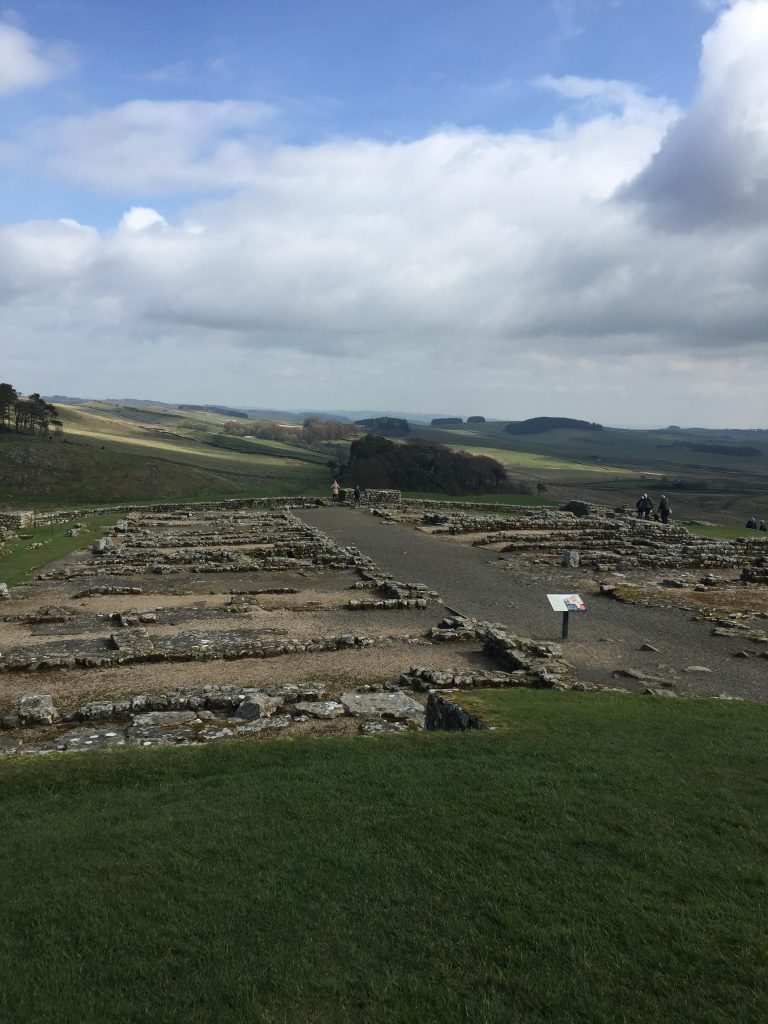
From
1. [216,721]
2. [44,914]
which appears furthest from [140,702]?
[44,914]

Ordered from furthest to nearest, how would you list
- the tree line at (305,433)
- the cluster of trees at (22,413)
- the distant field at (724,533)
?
the tree line at (305,433) < the cluster of trees at (22,413) < the distant field at (724,533)

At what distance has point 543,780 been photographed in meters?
8.33

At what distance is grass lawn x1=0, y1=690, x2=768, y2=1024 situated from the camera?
16.1 feet

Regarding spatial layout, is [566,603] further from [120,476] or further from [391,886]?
[120,476]

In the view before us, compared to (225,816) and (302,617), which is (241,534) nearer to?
(302,617)

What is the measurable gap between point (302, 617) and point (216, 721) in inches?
341

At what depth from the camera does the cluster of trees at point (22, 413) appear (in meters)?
81.2

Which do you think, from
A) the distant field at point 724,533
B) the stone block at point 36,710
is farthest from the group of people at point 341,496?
the stone block at point 36,710

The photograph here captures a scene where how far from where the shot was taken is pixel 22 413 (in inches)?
3322

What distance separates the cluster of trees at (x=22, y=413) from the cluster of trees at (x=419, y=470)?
130 ft

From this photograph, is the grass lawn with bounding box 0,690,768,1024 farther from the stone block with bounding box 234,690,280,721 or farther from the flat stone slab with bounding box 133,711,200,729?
the stone block with bounding box 234,690,280,721

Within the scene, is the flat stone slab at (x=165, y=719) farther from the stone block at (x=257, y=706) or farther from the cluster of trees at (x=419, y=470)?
the cluster of trees at (x=419, y=470)

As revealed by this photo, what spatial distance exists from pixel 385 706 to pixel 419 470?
58.3 metres

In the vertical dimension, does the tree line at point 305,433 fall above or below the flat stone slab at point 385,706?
above
